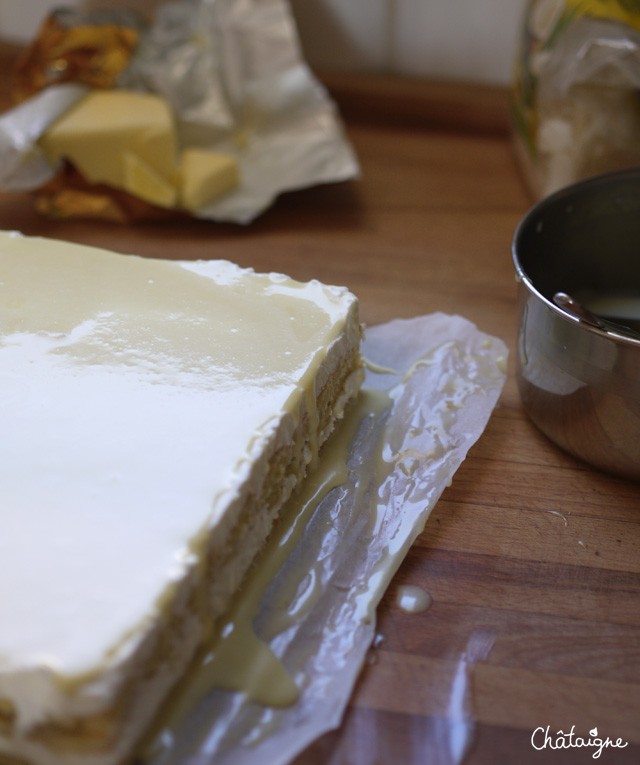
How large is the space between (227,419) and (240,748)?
269 millimetres

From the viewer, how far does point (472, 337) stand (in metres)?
1.10

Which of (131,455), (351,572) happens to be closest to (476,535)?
(351,572)

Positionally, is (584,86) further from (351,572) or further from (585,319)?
(351,572)

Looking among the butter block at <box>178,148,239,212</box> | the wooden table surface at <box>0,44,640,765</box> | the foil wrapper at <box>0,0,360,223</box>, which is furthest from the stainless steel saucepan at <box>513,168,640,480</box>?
the butter block at <box>178,148,239,212</box>

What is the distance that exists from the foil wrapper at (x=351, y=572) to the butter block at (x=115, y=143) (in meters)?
0.44

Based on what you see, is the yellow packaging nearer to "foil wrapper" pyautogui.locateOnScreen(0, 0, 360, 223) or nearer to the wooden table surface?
the wooden table surface

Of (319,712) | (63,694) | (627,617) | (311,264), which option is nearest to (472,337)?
(311,264)

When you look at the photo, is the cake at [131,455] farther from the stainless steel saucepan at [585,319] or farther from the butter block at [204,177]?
the butter block at [204,177]

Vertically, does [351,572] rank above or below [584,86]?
below

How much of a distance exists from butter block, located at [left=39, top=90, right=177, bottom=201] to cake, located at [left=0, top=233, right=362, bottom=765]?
1.10 ft

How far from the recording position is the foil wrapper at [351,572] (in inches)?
27.1

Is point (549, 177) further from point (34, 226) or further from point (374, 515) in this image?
point (34, 226)

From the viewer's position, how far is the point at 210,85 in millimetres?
1461

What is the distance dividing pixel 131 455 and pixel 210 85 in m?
0.90
